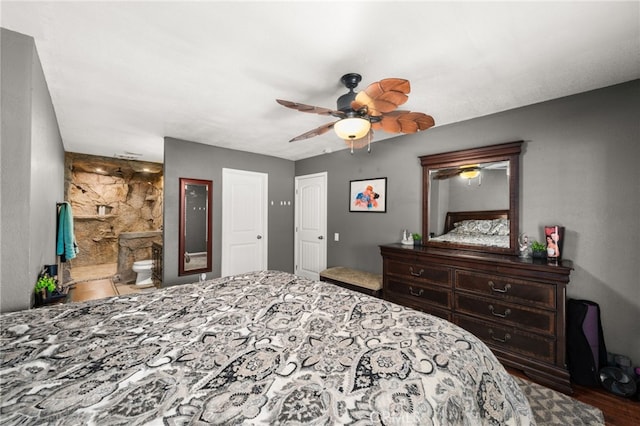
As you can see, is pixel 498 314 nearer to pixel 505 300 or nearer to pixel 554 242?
pixel 505 300

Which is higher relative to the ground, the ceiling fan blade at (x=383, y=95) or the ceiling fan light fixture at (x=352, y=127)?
the ceiling fan blade at (x=383, y=95)

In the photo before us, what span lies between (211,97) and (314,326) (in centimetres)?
225

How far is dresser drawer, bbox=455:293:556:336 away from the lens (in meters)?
2.12

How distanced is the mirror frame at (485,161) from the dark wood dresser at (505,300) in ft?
0.55

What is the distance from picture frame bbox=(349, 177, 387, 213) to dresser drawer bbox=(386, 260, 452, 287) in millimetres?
933

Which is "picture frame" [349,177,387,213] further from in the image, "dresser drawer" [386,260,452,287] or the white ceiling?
the white ceiling

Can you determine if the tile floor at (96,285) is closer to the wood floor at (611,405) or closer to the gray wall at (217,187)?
the gray wall at (217,187)

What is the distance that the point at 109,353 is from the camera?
1.03m

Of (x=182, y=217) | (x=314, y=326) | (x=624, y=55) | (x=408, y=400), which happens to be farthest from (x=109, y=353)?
(x=624, y=55)

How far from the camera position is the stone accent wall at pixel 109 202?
575cm

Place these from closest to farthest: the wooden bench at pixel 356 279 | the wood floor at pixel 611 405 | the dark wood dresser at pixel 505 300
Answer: the wood floor at pixel 611 405 < the dark wood dresser at pixel 505 300 < the wooden bench at pixel 356 279

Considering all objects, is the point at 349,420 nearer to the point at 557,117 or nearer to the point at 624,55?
the point at 624,55

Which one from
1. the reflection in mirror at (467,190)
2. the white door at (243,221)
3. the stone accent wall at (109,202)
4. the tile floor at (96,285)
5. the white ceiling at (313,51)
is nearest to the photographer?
the white ceiling at (313,51)

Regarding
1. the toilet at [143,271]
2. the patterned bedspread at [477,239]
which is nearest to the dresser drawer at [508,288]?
the patterned bedspread at [477,239]
